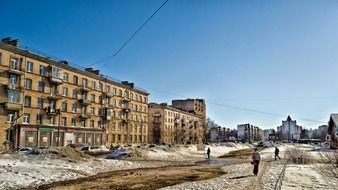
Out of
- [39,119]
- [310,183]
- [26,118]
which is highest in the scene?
[26,118]

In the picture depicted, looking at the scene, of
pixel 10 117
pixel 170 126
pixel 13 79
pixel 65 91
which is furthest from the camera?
pixel 170 126

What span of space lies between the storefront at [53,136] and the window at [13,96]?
12.9 feet

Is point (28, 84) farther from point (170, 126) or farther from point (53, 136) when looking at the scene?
point (170, 126)

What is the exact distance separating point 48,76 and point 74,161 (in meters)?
29.6

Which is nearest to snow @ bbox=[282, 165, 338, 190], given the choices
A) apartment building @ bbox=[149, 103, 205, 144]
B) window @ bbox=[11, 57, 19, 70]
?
window @ bbox=[11, 57, 19, 70]

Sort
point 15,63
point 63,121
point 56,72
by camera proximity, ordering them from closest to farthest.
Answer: point 15,63, point 56,72, point 63,121

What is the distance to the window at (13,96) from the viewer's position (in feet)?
153

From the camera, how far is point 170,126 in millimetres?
108875

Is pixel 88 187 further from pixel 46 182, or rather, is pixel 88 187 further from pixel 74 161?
pixel 74 161

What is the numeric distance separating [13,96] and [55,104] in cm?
932

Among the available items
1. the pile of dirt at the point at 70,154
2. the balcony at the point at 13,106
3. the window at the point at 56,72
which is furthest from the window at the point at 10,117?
the pile of dirt at the point at 70,154

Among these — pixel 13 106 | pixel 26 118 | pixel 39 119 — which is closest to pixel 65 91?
pixel 39 119

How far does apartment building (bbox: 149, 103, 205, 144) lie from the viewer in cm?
10306

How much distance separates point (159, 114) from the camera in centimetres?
10338
